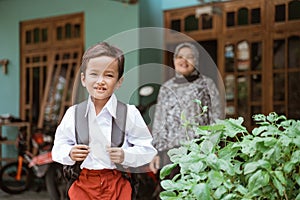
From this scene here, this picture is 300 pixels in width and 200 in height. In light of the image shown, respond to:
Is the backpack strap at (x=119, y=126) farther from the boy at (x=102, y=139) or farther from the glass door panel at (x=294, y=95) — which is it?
the glass door panel at (x=294, y=95)

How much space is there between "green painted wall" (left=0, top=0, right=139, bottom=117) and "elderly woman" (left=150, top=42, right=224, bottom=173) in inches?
105

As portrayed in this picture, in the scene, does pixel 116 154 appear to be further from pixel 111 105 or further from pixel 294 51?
pixel 294 51

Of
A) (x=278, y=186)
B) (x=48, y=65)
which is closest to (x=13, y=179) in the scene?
(x=48, y=65)

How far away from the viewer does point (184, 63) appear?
10.3ft

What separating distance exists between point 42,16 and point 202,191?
5628 millimetres

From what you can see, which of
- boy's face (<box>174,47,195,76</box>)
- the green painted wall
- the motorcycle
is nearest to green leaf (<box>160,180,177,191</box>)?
boy's face (<box>174,47,195,76</box>)

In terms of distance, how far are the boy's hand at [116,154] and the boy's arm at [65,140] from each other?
0.53 ft

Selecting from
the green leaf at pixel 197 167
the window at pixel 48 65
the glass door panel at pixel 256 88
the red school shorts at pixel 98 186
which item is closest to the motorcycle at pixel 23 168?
the window at pixel 48 65

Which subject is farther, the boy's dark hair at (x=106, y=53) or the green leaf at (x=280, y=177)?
the boy's dark hair at (x=106, y=53)

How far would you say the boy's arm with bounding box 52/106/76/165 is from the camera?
2049mm

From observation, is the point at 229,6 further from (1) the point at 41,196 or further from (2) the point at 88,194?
(2) the point at 88,194

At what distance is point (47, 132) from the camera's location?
6141 millimetres

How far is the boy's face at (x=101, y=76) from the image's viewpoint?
6.53 feet

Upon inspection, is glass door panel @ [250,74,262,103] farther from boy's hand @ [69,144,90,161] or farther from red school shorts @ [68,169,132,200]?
boy's hand @ [69,144,90,161]
